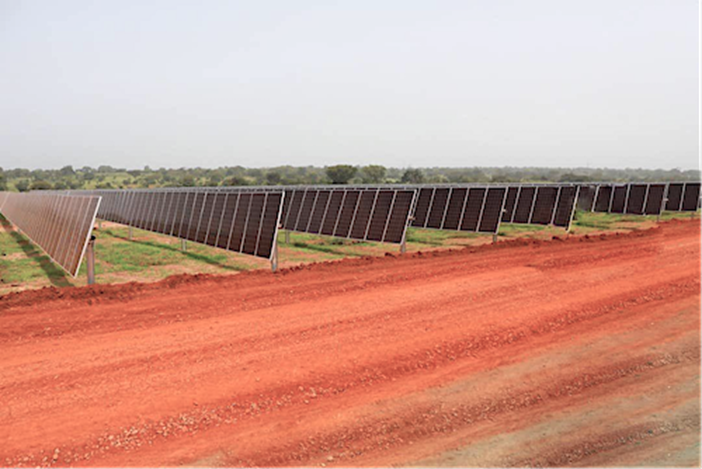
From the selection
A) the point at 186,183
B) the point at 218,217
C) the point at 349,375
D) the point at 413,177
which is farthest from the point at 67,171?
the point at 349,375

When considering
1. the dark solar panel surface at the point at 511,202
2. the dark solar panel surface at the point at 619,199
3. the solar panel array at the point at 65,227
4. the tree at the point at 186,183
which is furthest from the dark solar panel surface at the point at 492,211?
the tree at the point at 186,183

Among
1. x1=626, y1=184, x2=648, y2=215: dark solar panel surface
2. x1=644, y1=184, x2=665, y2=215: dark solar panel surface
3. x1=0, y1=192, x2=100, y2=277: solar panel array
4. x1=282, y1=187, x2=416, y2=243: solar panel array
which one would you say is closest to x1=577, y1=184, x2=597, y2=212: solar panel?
x1=626, y1=184, x2=648, y2=215: dark solar panel surface

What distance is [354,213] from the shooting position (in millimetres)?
22109

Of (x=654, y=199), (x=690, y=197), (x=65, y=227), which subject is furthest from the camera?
(x=690, y=197)

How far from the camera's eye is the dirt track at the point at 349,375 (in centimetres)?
586

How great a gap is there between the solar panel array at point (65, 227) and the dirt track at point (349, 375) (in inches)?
118

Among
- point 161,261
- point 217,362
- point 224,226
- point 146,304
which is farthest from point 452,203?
point 217,362

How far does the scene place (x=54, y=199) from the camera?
2294 cm

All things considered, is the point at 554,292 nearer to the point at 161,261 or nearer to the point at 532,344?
the point at 532,344

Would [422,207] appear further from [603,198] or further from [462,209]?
[603,198]

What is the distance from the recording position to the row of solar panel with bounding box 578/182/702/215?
128 ft

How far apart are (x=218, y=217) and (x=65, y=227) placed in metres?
5.16

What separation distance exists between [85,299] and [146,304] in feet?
4.81

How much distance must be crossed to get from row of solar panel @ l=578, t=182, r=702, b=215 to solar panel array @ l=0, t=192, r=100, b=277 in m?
37.7
